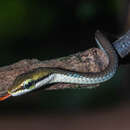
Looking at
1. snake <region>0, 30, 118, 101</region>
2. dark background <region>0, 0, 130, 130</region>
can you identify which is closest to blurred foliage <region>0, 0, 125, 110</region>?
dark background <region>0, 0, 130, 130</region>

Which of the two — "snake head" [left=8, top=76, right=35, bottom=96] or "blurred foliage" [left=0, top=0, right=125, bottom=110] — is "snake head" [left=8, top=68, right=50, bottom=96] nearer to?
"snake head" [left=8, top=76, right=35, bottom=96]

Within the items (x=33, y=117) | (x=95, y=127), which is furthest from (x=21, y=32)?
(x=95, y=127)

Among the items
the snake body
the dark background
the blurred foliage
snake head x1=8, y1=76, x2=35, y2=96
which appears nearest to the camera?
snake head x1=8, y1=76, x2=35, y2=96

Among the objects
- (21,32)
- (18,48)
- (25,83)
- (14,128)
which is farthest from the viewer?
(14,128)

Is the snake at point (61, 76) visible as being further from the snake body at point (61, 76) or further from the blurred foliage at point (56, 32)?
the blurred foliage at point (56, 32)

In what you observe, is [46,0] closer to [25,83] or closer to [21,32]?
[21,32]

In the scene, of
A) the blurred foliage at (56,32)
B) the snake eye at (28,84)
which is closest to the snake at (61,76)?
the snake eye at (28,84)

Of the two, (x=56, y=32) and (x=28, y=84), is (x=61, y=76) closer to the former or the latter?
(x=28, y=84)
